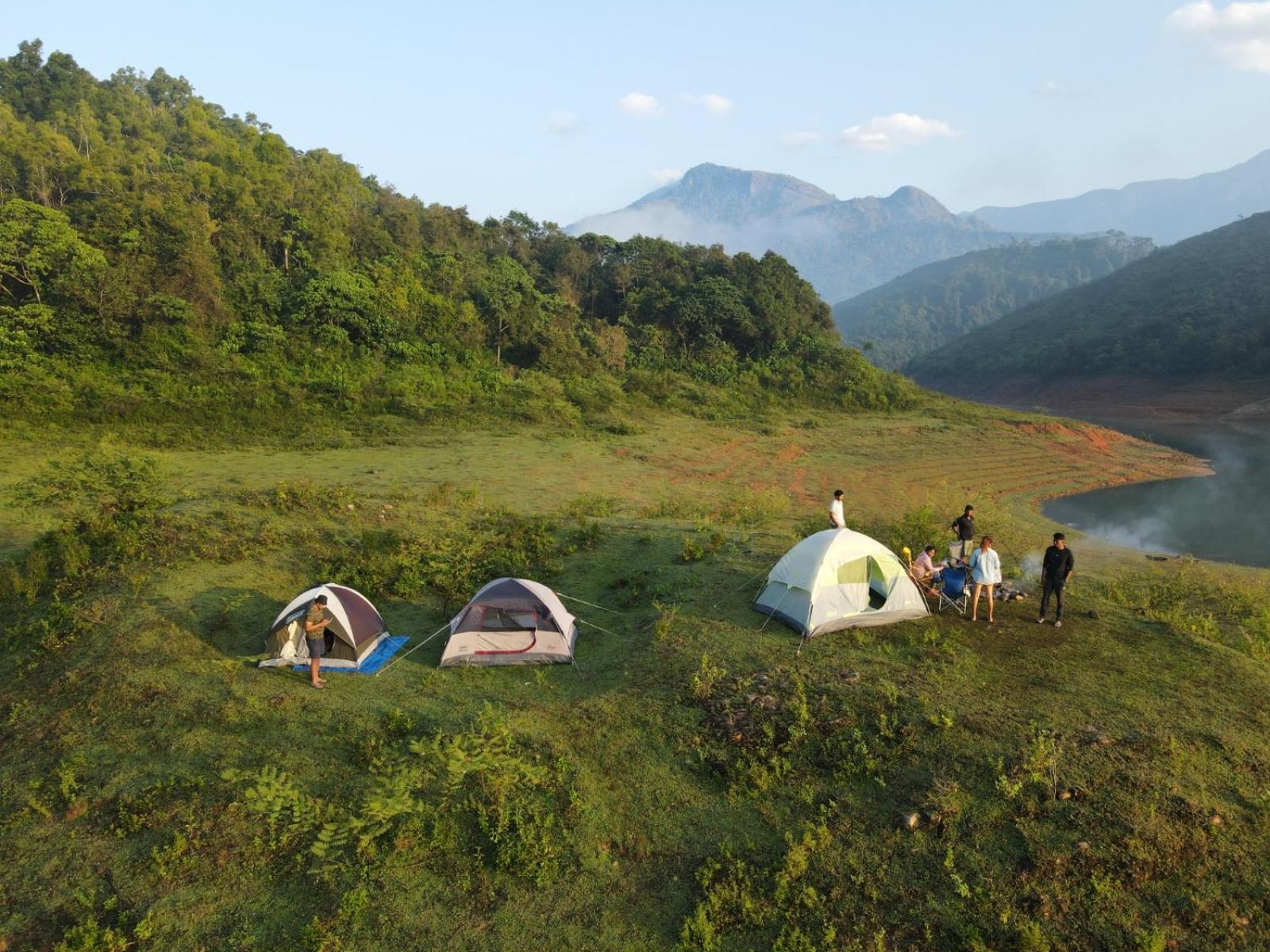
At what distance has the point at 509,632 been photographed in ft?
34.9

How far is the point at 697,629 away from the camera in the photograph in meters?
10.7

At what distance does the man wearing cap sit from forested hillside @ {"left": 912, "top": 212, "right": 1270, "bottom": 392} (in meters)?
72.6

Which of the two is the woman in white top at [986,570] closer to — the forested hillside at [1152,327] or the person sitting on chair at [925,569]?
the person sitting on chair at [925,569]

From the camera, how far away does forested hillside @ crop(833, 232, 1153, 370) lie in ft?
493

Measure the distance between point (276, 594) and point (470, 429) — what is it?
Result: 19.6m

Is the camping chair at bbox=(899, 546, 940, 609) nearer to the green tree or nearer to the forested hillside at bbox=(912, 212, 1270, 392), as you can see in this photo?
the green tree

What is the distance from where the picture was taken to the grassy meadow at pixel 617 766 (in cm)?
589

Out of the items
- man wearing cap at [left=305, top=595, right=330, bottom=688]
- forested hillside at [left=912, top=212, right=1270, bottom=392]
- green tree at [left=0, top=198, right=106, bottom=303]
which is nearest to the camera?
man wearing cap at [left=305, top=595, right=330, bottom=688]

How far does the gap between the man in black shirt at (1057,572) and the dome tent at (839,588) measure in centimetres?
174

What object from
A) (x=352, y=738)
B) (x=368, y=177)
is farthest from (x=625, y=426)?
(x=368, y=177)

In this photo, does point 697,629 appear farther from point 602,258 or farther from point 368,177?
point 368,177

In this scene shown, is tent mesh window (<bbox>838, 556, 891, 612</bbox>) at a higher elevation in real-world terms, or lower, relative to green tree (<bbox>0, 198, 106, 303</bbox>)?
lower

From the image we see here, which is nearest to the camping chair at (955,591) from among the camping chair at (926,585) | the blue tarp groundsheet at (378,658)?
the camping chair at (926,585)

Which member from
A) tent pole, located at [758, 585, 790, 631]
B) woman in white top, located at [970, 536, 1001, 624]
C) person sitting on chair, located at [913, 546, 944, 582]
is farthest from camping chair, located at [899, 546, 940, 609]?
tent pole, located at [758, 585, 790, 631]
